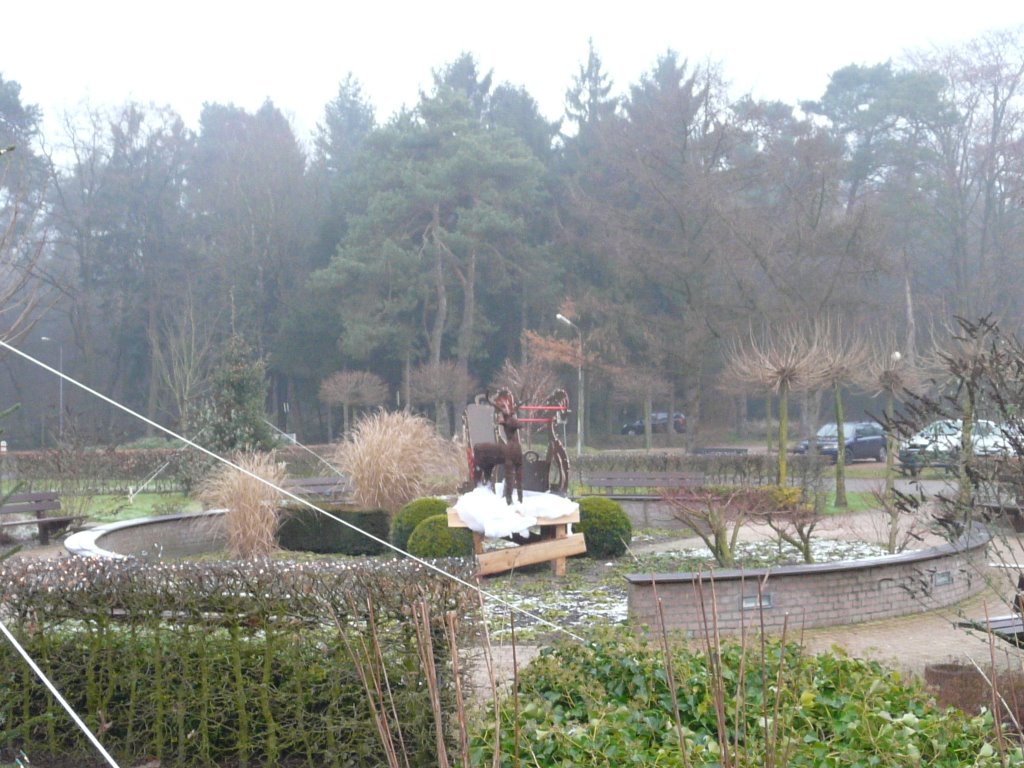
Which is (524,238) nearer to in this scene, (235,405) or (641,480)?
(235,405)

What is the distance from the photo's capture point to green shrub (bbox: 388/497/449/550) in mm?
12406

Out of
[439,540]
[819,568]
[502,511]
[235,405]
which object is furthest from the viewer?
[235,405]

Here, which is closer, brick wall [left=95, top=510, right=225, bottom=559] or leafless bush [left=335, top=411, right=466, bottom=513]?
brick wall [left=95, top=510, right=225, bottom=559]

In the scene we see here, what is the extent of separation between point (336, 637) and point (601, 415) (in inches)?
1686

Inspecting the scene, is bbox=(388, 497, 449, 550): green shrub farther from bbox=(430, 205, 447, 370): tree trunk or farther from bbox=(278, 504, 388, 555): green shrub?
bbox=(430, 205, 447, 370): tree trunk

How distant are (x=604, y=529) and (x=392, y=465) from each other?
3.27 m

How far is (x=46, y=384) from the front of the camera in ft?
166

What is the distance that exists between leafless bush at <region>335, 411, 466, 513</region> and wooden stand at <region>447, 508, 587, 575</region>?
323 centimetres

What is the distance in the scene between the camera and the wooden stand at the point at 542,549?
35.3ft

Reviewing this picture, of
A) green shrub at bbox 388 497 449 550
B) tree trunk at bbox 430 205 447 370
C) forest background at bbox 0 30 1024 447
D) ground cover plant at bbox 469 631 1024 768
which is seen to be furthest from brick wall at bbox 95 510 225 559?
tree trunk at bbox 430 205 447 370

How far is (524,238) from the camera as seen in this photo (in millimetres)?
42875

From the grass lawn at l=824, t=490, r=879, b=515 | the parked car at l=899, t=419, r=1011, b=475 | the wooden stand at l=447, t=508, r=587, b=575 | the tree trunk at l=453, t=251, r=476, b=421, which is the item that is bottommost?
the grass lawn at l=824, t=490, r=879, b=515

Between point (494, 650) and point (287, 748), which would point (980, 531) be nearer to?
point (494, 650)

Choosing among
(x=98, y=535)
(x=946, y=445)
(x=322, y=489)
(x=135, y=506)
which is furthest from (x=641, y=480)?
(x=946, y=445)
